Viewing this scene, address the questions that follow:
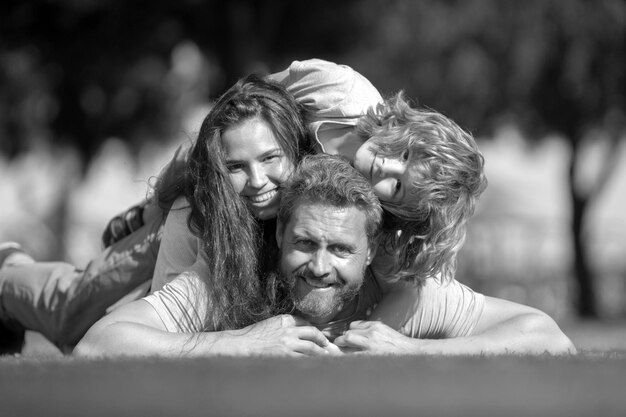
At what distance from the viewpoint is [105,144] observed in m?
19.2

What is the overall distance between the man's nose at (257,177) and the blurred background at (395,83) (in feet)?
25.6

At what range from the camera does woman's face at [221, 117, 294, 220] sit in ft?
13.3

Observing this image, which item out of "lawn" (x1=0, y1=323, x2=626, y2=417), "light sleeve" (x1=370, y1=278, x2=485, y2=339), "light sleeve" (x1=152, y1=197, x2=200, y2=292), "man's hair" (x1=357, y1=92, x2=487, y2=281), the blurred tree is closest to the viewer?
"lawn" (x1=0, y1=323, x2=626, y2=417)

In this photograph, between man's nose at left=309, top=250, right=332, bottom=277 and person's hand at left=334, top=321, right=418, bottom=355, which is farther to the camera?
man's nose at left=309, top=250, right=332, bottom=277

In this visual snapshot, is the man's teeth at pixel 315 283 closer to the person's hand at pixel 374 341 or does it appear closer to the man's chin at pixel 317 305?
the man's chin at pixel 317 305

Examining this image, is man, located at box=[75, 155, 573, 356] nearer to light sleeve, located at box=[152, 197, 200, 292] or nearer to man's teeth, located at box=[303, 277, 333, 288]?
man's teeth, located at box=[303, 277, 333, 288]

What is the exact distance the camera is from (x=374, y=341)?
3.66 meters

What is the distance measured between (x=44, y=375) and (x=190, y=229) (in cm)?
205

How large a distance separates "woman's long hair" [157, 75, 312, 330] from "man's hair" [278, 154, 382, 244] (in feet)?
0.56

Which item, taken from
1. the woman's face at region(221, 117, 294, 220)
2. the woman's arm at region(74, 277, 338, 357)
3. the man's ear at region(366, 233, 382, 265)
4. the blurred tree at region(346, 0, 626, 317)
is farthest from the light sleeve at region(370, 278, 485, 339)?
the blurred tree at region(346, 0, 626, 317)

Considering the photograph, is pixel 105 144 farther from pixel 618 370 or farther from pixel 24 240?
pixel 618 370

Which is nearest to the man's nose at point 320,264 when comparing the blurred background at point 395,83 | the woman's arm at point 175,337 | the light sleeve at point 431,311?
the woman's arm at point 175,337

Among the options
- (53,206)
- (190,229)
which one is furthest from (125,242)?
(53,206)

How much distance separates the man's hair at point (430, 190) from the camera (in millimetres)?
3803
